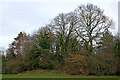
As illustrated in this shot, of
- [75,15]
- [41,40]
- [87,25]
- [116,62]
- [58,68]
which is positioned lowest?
[58,68]

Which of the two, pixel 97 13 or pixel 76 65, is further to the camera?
pixel 97 13

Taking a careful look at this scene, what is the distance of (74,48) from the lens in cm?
2681

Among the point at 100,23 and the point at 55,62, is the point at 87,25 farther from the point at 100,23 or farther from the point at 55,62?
the point at 55,62

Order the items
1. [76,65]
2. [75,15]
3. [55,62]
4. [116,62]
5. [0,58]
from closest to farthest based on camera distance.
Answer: [116,62], [76,65], [55,62], [0,58], [75,15]

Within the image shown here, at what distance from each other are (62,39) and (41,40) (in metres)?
4.55

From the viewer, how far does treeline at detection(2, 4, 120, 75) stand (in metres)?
22.2

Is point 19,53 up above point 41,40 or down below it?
below

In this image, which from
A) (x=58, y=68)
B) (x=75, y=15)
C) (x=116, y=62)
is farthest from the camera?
(x=75, y=15)

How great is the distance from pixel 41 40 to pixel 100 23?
13.2 meters

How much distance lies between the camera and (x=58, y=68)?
25219mm

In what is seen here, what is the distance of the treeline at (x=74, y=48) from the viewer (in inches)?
875

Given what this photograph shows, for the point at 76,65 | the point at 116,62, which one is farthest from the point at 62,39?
the point at 116,62

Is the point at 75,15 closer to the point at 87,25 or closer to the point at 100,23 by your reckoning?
the point at 87,25

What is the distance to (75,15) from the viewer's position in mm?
30938
